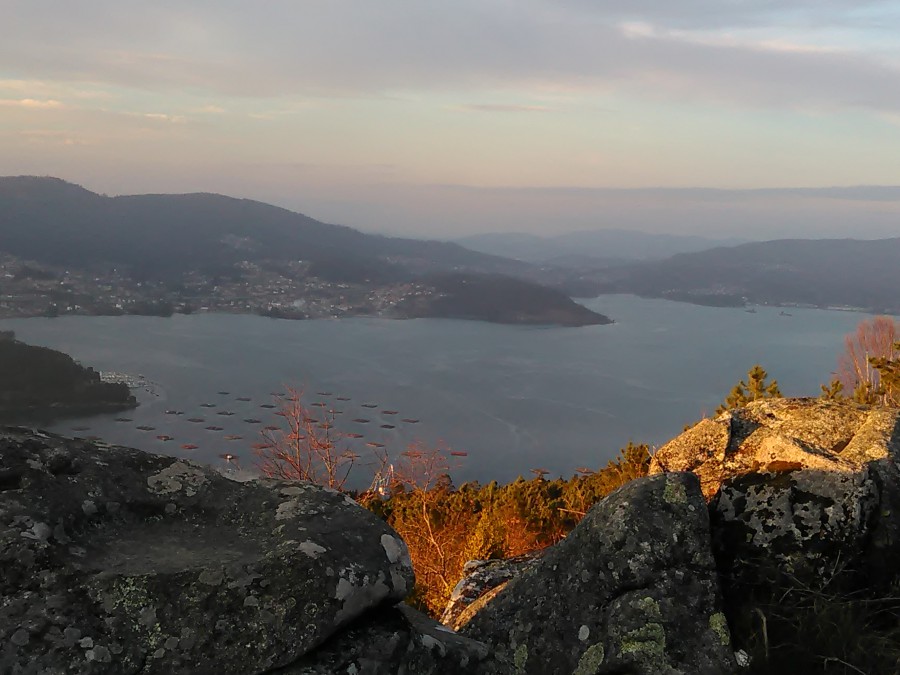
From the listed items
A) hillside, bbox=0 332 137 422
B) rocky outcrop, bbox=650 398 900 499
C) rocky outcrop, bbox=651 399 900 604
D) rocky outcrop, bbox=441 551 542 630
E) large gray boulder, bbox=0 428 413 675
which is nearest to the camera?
large gray boulder, bbox=0 428 413 675

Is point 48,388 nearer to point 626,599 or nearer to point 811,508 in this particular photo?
point 626,599

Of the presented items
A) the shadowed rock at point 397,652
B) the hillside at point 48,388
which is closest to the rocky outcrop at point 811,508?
the shadowed rock at point 397,652

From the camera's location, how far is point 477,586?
5.81 metres

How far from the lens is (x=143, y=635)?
2.42 m

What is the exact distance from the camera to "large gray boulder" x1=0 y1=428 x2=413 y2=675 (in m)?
2.40

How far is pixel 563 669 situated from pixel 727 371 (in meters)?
135

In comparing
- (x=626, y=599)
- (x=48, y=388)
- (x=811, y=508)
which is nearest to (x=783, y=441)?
(x=811, y=508)

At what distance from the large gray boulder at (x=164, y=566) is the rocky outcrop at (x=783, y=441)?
12.4 ft

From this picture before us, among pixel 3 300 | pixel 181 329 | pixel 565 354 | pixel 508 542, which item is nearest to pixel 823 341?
pixel 565 354

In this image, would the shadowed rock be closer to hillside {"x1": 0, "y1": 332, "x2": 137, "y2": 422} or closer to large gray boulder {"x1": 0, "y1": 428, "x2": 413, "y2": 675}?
large gray boulder {"x1": 0, "y1": 428, "x2": 413, "y2": 675}

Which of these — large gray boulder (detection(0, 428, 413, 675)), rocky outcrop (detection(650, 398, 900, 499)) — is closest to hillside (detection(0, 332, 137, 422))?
rocky outcrop (detection(650, 398, 900, 499))

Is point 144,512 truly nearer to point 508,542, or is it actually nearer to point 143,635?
point 143,635

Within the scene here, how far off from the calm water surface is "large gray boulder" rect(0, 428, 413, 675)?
6746 cm

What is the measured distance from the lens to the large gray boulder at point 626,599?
4.14 m
